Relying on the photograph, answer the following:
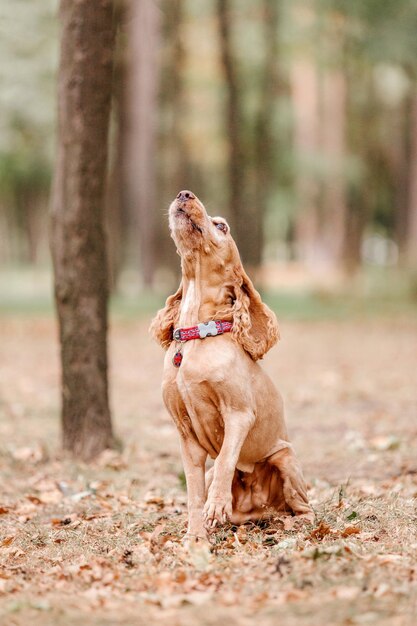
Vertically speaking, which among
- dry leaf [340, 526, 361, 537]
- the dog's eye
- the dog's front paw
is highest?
the dog's eye

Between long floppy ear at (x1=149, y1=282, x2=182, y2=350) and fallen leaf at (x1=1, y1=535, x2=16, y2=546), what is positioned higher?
long floppy ear at (x1=149, y1=282, x2=182, y2=350)

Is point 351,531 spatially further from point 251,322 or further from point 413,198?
point 413,198

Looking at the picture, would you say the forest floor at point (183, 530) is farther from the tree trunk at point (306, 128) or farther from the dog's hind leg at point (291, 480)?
the tree trunk at point (306, 128)

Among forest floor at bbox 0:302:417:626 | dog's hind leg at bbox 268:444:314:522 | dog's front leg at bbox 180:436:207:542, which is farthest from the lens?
dog's hind leg at bbox 268:444:314:522

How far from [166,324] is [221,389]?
0.64 m

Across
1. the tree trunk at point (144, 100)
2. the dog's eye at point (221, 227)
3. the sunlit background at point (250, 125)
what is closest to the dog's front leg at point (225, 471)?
the dog's eye at point (221, 227)

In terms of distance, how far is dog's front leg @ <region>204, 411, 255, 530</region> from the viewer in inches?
196

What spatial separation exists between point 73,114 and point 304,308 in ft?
56.1

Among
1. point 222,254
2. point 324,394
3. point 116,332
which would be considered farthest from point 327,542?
point 116,332

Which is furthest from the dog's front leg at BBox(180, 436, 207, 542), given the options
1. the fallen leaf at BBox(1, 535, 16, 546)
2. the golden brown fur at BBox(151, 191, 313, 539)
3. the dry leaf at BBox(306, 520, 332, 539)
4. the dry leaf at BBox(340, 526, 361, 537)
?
the fallen leaf at BBox(1, 535, 16, 546)

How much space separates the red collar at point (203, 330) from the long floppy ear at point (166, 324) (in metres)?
0.25

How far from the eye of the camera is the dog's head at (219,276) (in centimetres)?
500

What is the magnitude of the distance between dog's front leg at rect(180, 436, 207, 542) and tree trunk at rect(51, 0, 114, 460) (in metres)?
2.97

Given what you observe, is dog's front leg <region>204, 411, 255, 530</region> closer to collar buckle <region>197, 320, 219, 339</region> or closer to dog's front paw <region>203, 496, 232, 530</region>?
dog's front paw <region>203, 496, 232, 530</region>
